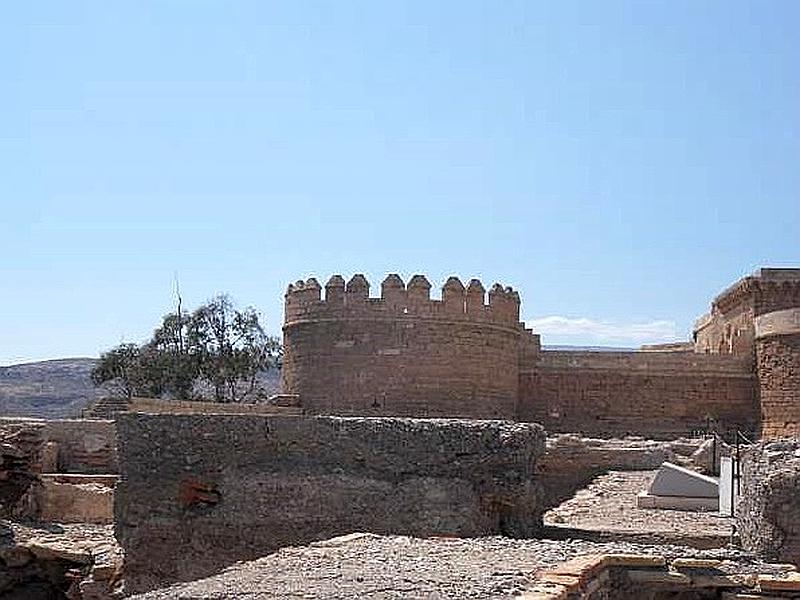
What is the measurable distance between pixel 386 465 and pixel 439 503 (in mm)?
538

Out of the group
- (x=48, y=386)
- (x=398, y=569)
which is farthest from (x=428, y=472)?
(x=48, y=386)

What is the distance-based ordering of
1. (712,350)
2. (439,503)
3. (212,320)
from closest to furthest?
(439,503)
(712,350)
(212,320)

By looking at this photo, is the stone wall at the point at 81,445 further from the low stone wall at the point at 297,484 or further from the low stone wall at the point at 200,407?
the low stone wall at the point at 297,484

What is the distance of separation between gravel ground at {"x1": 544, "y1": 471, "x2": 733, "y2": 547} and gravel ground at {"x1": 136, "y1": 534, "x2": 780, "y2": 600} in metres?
2.52

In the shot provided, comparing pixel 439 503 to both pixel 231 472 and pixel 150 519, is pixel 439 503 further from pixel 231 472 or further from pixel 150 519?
pixel 150 519

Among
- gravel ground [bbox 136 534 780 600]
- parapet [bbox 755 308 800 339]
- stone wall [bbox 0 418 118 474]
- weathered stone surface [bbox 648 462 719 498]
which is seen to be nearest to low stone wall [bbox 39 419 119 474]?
stone wall [bbox 0 418 118 474]

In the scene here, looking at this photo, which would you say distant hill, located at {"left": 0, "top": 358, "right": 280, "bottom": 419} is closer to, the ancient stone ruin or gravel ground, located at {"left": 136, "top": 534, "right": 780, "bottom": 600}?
the ancient stone ruin

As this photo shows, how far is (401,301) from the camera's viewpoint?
71.3ft

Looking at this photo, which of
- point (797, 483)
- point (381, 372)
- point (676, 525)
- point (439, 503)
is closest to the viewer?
point (797, 483)

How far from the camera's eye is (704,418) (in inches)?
922

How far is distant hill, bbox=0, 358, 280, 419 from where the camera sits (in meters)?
60.5

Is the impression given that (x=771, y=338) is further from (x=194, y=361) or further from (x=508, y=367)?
(x=194, y=361)

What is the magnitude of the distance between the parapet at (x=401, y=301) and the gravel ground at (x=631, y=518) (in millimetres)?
6168

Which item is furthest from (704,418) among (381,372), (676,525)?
(676,525)
